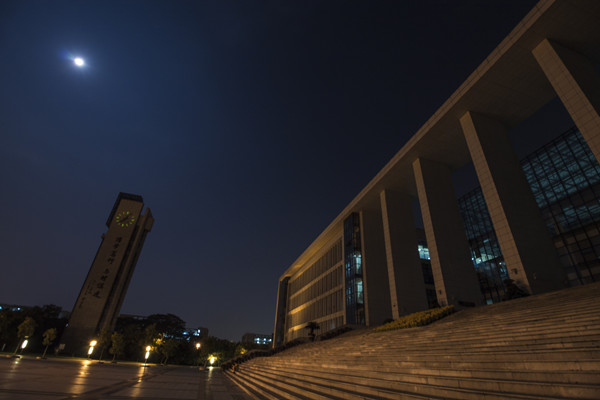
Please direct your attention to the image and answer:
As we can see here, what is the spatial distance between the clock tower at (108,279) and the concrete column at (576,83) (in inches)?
3387

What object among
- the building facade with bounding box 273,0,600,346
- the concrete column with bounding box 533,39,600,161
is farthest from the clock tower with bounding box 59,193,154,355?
the concrete column with bounding box 533,39,600,161

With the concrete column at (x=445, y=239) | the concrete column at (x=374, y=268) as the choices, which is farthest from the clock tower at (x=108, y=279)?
the concrete column at (x=445, y=239)

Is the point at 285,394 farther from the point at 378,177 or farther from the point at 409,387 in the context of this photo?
the point at 378,177

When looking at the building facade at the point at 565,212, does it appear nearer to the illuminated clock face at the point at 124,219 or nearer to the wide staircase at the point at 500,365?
the wide staircase at the point at 500,365

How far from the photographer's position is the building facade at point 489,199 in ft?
66.2

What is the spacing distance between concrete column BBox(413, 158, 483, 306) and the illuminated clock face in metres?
75.9

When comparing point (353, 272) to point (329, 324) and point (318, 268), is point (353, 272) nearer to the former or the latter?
point (329, 324)

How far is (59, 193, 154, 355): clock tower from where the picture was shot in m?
61.3

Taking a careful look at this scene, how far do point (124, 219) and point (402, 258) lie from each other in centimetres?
7532

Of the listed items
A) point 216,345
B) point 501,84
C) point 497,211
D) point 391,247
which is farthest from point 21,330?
point 501,84

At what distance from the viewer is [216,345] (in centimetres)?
8838

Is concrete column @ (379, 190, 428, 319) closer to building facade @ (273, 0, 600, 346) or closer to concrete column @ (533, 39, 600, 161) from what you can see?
building facade @ (273, 0, 600, 346)

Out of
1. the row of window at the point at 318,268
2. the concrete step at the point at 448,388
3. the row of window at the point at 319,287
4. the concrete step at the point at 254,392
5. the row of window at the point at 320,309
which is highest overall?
the row of window at the point at 318,268

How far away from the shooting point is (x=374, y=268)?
4141 cm
